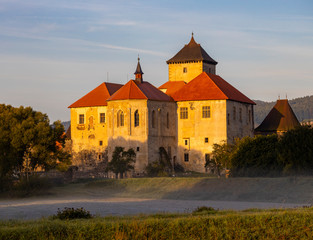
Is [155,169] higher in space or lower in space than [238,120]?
lower

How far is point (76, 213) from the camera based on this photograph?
23.0 meters

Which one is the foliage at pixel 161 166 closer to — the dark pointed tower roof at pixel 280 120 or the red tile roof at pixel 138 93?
the red tile roof at pixel 138 93

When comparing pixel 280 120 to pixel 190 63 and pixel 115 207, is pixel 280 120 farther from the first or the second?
pixel 115 207

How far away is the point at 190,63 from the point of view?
83.0 m

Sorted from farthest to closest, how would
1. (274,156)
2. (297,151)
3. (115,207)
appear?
(274,156)
(297,151)
(115,207)

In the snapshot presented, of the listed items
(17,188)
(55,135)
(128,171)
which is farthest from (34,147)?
(128,171)

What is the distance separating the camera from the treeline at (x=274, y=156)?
43.8m

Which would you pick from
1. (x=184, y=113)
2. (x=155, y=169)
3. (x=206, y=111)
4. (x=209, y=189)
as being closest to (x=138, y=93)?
(x=184, y=113)

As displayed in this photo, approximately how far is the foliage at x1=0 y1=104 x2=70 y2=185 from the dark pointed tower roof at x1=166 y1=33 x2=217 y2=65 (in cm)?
2976

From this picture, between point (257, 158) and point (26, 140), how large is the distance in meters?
20.0

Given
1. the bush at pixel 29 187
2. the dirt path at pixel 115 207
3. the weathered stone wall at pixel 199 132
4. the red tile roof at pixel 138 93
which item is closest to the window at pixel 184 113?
the weathered stone wall at pixel 199 132

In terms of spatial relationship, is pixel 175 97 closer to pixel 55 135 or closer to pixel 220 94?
pixel 220 94

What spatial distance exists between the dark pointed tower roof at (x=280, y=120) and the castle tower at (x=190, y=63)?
10830mm

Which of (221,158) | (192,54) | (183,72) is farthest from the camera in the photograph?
(192,54)
